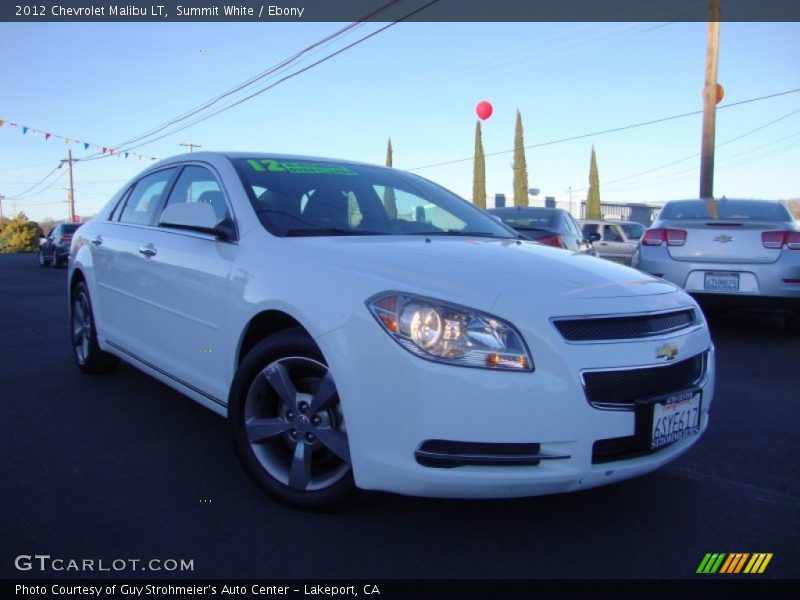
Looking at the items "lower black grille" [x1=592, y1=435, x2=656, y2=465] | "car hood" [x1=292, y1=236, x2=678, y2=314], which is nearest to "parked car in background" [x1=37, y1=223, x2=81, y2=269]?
"car hood" [x1=292, y1=236, x2=678, y2=314]

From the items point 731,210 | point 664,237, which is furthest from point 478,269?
point 731,210

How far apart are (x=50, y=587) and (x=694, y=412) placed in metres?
2.42

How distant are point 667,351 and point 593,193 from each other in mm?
46128

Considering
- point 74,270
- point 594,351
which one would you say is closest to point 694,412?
point 594,351

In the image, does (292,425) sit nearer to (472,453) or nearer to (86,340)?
(472,453)

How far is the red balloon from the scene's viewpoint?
639 inches

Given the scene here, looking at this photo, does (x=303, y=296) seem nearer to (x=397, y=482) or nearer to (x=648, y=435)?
(x=397, y=482)

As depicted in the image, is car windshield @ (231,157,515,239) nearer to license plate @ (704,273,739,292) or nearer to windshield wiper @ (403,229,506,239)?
windshield wiper @ (403,229,506,239)

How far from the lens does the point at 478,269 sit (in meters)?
2.59

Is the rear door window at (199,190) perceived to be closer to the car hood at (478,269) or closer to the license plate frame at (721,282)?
the car hood at (478,269)

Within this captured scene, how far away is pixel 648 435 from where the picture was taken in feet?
7.90

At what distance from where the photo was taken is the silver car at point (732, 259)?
6.45 meters

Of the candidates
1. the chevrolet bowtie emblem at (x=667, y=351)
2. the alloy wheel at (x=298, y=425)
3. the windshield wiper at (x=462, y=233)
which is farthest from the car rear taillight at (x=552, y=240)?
the alloy wheel at (x=298, y=425)

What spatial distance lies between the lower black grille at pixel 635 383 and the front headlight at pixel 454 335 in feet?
0.83
